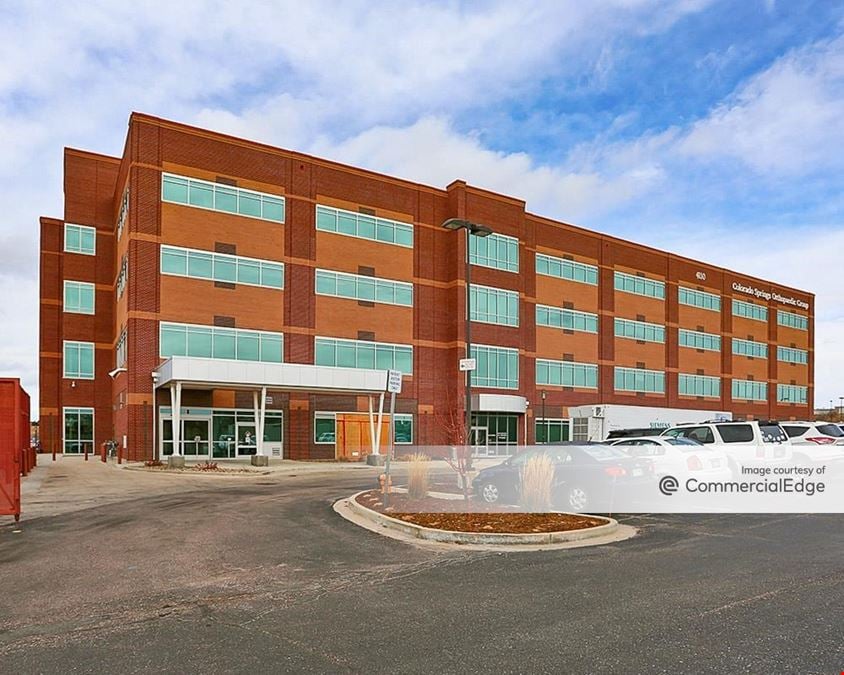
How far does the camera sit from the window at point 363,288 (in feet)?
136

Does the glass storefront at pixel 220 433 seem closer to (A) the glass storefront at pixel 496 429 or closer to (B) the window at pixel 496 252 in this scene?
(A) the glass storefront at pixel 496 429

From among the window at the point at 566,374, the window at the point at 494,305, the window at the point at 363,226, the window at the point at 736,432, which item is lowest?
the window at the point at 736,432

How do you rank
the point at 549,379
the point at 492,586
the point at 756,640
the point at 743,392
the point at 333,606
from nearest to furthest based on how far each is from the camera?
the point at 756,640
the point at 333,606
the point at 492,586
the point at 549,379
the point at 743,392

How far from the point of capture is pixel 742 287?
2677 inches

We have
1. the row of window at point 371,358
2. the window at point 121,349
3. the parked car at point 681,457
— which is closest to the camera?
the parked car at point 681,457

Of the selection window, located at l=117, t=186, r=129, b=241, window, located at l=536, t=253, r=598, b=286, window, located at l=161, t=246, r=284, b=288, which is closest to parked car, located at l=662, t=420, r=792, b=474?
window, located at l=161, t=246, r=284, b=288

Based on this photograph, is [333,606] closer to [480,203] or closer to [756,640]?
[756,640]

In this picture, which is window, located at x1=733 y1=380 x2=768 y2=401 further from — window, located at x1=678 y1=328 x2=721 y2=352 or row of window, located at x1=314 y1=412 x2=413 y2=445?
row of window, located at x1=314 y1=412 x2=413 y2=445

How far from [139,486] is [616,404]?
4054 cm

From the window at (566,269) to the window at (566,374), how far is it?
246 inches

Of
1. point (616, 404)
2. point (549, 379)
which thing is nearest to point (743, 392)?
point (616, 404)

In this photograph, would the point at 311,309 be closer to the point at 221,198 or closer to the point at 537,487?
the point at 221,198

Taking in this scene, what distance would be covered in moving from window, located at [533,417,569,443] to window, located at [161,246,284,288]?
68.0 feet
